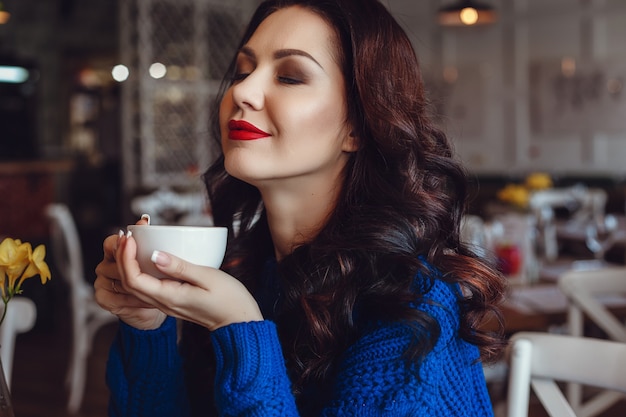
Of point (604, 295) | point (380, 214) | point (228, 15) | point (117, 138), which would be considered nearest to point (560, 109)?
point (228, 15)

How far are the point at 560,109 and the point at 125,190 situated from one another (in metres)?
4.50

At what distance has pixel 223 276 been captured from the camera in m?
0.96

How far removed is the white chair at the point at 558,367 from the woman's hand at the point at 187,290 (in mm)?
566

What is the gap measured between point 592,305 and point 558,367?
978 millimetres

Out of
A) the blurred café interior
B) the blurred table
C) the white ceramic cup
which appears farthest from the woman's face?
the blurred café interior

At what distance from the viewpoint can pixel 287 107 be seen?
1.08 metres

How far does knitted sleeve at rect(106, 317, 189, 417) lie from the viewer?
1190mm

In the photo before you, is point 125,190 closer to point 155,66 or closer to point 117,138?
point 155,66

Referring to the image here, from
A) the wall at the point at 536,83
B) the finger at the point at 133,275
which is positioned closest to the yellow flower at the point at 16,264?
the finger at the point at 133,275

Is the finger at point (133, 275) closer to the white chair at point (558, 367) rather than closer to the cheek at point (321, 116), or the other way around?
the cheek at point (321, 116)

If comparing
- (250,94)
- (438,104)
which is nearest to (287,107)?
(250,94)

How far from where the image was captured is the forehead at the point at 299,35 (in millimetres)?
1123

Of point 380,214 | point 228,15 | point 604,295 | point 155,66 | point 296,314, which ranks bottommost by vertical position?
point 604,295

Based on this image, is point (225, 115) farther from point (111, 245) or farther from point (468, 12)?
point (468, 12)
